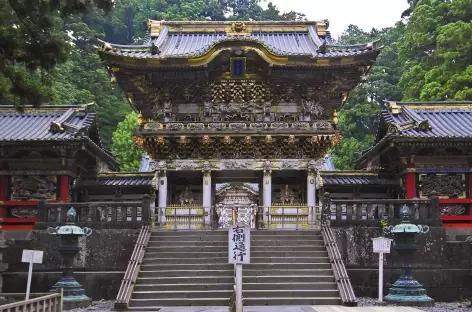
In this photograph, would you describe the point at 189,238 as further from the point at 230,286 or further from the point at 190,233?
the point at 230,286

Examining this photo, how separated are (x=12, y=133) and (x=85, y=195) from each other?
4.24 m

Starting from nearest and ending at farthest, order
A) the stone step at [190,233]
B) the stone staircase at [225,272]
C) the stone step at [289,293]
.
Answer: the stone staircase at [225,272]
the stone step at [289,293]
the stone step at [190,233]

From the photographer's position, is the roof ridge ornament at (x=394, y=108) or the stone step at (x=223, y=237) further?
the roof ridge ornament at (x=394, y=108)

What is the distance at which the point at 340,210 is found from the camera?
1977cm

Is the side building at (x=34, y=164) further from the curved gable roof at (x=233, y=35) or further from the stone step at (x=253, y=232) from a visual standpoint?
the stone step at (x=253, y=232)

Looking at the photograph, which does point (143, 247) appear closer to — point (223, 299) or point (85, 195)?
point (223, 299)

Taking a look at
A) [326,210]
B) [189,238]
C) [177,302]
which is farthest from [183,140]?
[177,302]

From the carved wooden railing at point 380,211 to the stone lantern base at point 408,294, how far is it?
10.0 ft

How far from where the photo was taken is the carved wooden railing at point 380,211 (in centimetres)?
1922

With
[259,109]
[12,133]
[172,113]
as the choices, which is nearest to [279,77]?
[259,109]

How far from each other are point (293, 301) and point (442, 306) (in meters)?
4.44

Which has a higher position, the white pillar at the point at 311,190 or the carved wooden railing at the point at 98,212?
the white pillar at the point at 311,190

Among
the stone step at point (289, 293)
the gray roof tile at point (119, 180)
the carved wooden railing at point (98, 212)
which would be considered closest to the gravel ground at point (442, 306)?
the stone step at point (289, 293)

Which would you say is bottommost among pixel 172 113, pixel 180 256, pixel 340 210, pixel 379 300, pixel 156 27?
pixel 379 300
